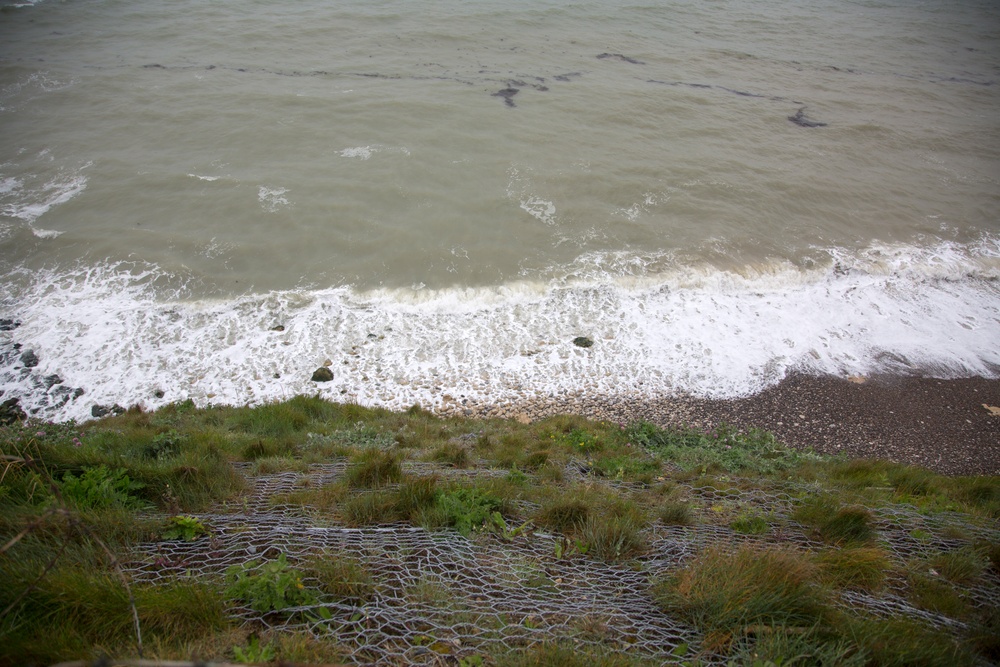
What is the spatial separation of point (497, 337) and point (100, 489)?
8.32 metres

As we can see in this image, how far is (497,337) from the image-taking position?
11844 millimetres

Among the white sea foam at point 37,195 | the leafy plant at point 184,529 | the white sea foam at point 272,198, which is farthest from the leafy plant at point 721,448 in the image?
the white sea foam at point 37,195

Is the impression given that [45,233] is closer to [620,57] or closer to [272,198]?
[272,198]

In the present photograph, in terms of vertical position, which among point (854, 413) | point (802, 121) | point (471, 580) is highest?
point (802, 121)

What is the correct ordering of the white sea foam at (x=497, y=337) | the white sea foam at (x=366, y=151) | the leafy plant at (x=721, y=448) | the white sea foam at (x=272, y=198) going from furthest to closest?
the white sea foam at (x=366, y=151), the white sea foam at (x=272, y=198), the white sea foam at (x=497, y=337), the leafy plant at (x=721, y=448)

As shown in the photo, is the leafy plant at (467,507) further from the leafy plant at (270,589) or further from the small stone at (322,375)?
the small stone at (322,375)

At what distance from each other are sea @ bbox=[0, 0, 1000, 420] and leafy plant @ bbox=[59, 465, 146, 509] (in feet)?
18.9

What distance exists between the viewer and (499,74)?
72.3 feet

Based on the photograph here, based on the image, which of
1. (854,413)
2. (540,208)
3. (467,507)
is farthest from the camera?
(540,208)

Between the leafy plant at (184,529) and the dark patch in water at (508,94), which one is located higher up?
the dark patch in water at (508,94)

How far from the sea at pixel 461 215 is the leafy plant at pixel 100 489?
576 cm

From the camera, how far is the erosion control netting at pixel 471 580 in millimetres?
3252

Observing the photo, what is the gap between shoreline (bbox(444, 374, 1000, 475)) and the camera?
9445 mm

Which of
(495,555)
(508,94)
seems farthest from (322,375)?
(508,94)
